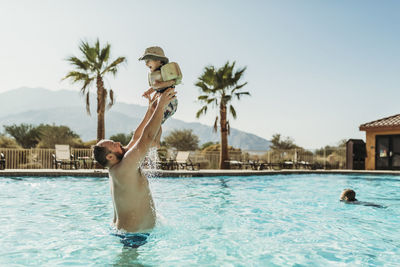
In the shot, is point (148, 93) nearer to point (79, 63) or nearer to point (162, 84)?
point (162, 84)

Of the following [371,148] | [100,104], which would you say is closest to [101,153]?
[100,104]

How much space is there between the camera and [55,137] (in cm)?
2433

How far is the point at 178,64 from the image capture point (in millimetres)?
3057

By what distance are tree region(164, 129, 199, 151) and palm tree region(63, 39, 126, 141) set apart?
2850cm

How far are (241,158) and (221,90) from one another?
4.50 m

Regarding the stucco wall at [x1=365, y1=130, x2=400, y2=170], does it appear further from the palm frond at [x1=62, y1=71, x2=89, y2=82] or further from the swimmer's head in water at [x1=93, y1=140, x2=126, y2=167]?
the swimmer's head in water at [x1=93, y1=140, x2=126, y2=167]

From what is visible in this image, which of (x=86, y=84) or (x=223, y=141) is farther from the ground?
(x=86, y=84)

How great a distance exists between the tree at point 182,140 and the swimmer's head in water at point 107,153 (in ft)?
141

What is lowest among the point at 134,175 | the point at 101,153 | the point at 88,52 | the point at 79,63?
the point at 134,175

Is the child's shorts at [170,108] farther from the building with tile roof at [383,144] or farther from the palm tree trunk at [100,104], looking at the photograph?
the building with tile roof at [383,144]

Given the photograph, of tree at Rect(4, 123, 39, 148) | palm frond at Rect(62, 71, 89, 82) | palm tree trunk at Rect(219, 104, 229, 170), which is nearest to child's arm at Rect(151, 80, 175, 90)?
palm frond at Rect(62, 71, 89, 82)

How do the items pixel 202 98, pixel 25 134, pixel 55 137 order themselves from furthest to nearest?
pixel 25 134
pixel 55 137
pixel 202 98

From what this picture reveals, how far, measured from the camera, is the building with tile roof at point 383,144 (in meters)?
19.5

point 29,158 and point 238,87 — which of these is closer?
point 29,158
